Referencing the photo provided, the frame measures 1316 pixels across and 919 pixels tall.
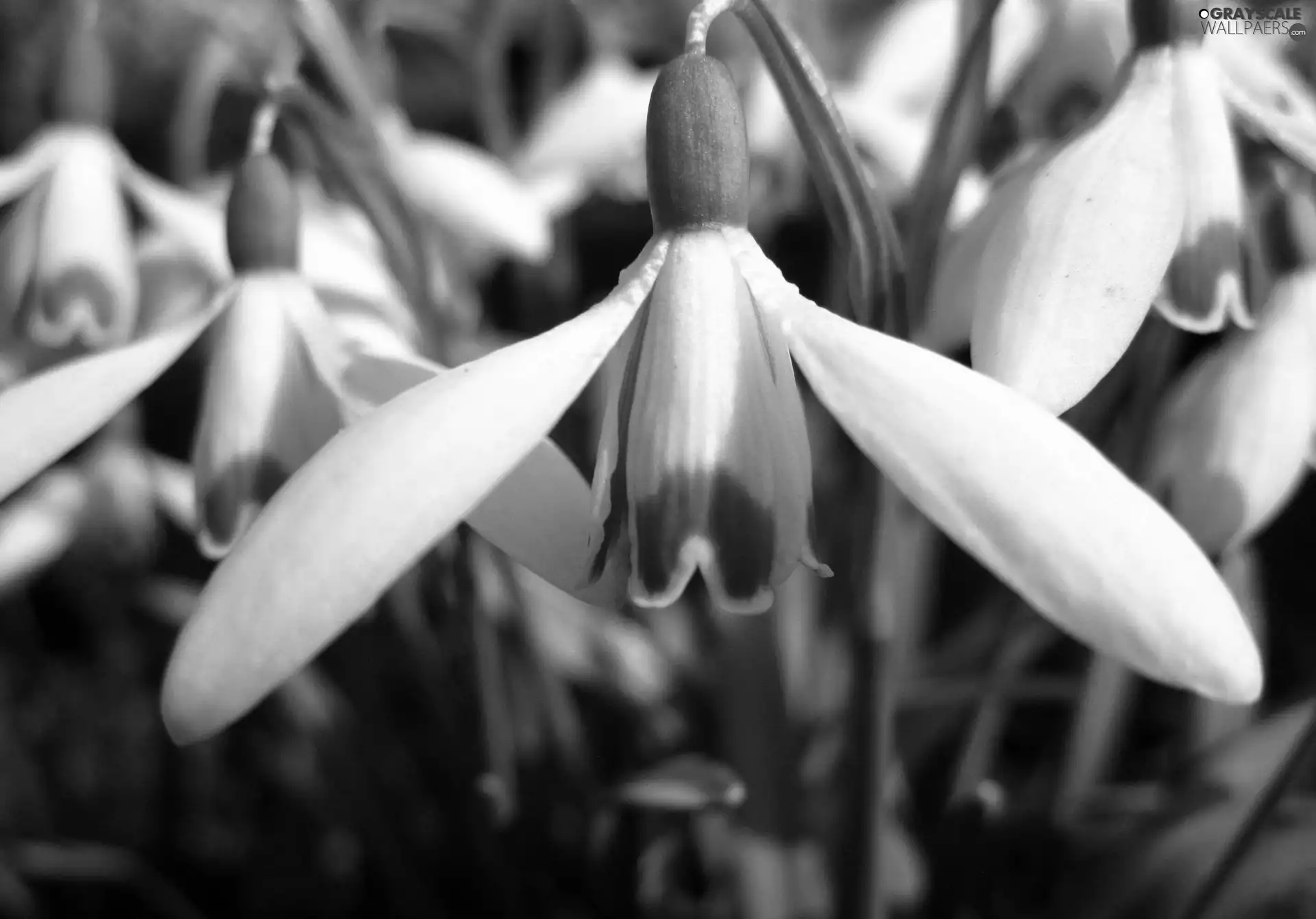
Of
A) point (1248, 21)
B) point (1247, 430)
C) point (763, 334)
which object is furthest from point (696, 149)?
point (1248, 21)

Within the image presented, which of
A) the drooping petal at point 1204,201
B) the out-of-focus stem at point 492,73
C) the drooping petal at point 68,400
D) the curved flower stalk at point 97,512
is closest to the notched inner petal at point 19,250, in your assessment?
the curved flower stalk at point 97,512

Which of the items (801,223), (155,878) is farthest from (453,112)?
(155,878)

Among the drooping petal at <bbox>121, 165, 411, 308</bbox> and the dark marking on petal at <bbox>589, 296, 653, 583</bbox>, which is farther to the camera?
the drooping petal at <bbox>121, 165, 411, 308</bbox>

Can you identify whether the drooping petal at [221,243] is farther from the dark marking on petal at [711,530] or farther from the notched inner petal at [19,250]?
the dark marking on petal at [711,530]

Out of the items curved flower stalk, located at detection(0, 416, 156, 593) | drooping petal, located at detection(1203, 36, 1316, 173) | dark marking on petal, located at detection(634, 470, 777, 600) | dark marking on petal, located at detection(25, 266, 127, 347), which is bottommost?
curved flower stalk, located at detection(0, 416, 156, 593)

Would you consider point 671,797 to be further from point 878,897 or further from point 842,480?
point 842,480

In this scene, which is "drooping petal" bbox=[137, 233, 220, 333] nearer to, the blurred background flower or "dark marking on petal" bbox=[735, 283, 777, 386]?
the blurred background flower

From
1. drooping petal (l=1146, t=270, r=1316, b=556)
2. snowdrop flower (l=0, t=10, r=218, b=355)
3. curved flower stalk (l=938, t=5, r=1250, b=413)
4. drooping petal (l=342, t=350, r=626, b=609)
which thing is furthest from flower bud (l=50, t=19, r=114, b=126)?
drooping petal (l=1146, t=270, r=1316, b=556)
